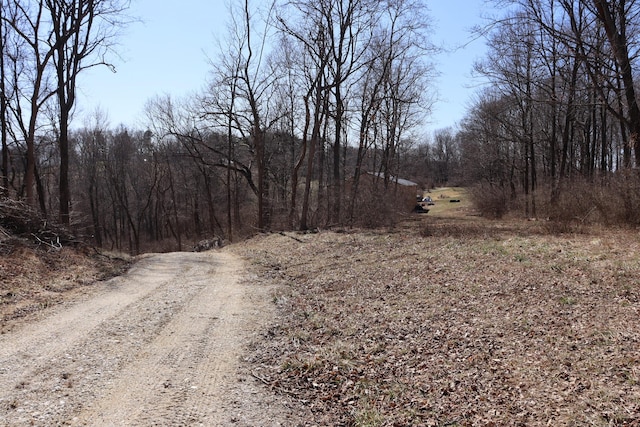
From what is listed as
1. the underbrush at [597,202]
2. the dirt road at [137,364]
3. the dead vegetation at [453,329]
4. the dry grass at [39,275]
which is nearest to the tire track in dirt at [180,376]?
the dirt road at [137,364]

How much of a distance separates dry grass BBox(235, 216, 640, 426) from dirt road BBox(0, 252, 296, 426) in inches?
22.3

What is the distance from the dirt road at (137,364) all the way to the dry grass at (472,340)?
22.3 inches

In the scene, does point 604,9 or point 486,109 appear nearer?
point 604,9

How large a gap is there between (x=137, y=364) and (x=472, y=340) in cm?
419

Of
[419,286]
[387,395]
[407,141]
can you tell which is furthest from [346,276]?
[407,141]

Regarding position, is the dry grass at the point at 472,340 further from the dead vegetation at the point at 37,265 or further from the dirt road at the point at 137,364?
the dead vegetation at the point at 37,265

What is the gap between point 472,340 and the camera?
596cm

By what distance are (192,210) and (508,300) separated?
47.1 meters

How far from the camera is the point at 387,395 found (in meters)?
4.90

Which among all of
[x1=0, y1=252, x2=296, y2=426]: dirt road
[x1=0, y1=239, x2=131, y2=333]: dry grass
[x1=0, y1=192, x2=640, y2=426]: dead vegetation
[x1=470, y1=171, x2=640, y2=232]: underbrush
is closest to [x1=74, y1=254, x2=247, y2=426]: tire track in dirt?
[x1=0, y1=252, x2=296, y2=426]: dirt road

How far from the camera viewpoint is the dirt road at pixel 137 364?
14.0 feet

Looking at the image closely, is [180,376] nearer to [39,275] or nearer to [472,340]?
[472,340]

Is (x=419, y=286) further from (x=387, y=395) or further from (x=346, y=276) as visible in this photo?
(x=387, y=395)

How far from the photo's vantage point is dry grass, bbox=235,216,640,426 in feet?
14.3
